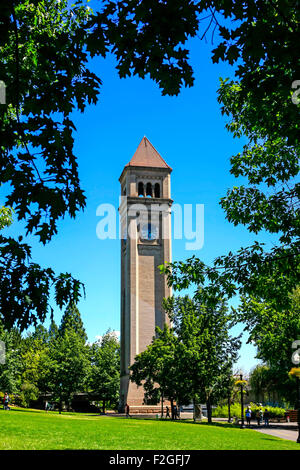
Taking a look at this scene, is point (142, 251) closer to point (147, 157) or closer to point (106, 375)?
point (147, 157)

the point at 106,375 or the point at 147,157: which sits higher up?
the point at 147,157

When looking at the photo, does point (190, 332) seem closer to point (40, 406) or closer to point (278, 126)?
point (278, 126)

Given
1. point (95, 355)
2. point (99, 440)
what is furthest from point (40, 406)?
point (99, 440)

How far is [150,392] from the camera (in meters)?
43.2

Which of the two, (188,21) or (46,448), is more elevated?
(188,21)

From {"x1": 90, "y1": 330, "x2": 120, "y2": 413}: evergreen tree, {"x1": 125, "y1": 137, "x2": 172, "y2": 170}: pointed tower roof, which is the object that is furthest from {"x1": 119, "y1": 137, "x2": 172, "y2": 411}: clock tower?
{"x1": 90, "y1": 330, "x2": 120, "y2": 413}: evergreen tree

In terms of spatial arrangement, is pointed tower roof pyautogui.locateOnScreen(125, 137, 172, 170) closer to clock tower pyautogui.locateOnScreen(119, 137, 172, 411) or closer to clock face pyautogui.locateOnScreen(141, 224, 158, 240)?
clock tower pyautogui.locateOnScreen(119, 137, 172, 411)

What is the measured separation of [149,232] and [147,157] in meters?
11.0

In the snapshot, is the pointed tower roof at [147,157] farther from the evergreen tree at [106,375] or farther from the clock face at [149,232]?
the evergreen tree at [106,375]

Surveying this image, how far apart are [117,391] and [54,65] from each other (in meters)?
58.5

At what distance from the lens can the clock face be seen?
Answer: 58.6 metres

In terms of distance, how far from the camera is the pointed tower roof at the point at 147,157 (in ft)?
203

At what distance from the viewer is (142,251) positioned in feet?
192

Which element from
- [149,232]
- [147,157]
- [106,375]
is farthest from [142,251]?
[106,375]
